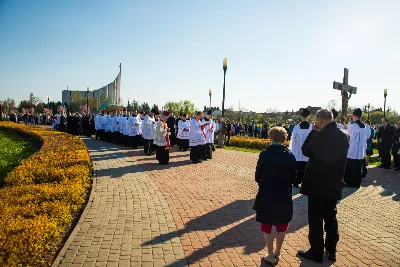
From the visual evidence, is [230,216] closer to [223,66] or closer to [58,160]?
[58,160]

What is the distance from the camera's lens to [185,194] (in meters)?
7.73

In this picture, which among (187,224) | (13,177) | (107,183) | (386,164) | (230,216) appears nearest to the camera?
(187,224)

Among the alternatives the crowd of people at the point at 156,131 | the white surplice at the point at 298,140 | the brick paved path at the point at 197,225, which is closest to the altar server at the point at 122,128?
the crowd of people at the point at 156,131

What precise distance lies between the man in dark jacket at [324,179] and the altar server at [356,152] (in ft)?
17.7

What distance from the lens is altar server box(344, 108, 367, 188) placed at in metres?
9.37

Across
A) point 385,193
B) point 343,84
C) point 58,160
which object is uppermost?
point 343,84

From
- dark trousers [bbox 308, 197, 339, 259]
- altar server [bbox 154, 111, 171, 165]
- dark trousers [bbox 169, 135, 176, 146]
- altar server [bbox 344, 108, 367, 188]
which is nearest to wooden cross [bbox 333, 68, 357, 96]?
altar server [bbox 344, 108, 367, 188]

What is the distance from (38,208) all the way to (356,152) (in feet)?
28.4

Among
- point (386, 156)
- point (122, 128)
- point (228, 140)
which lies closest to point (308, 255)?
point (386, 156)

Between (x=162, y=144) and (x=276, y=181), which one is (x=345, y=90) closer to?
(x=162, y=144)

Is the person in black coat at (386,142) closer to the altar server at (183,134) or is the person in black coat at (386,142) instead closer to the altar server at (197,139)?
the altar server at (197,139)

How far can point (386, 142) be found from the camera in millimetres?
13523

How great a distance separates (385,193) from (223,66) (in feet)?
36.6

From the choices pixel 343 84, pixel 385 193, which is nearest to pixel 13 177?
pixel 385 193
